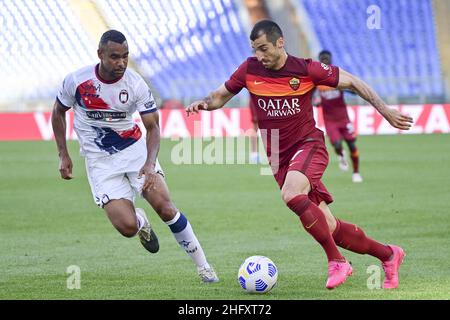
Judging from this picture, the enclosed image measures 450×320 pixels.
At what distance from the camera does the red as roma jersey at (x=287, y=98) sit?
26.2 feet

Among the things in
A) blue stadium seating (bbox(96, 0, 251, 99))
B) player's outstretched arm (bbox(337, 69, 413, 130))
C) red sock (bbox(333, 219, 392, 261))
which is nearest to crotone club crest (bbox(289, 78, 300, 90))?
player's outstretched arm (bbox(337, 69, 413, 130))

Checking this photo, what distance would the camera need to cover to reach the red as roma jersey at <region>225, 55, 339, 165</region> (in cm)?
799

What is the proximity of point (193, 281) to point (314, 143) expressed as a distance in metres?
1.60

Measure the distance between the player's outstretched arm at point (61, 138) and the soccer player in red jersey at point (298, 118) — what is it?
131cm

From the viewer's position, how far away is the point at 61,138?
8.72 m

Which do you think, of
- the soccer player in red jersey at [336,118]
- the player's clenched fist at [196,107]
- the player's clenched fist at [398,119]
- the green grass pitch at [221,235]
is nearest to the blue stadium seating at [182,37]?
the green grass pitch at [221,235]

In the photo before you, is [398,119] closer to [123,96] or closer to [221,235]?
[123,96]

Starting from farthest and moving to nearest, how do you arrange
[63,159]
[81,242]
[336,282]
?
[81,242] → [63,159] → [336,282]

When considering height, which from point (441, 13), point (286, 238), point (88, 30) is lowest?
point (441, 13)

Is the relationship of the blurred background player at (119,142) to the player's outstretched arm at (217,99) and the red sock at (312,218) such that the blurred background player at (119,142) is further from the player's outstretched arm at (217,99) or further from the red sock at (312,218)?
the red sock at (312,218)

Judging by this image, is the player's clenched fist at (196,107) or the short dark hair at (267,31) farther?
the player's clenched fist at (196,107)

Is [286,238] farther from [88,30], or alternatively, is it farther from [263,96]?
[88,30]

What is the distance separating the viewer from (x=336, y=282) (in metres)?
7.51
